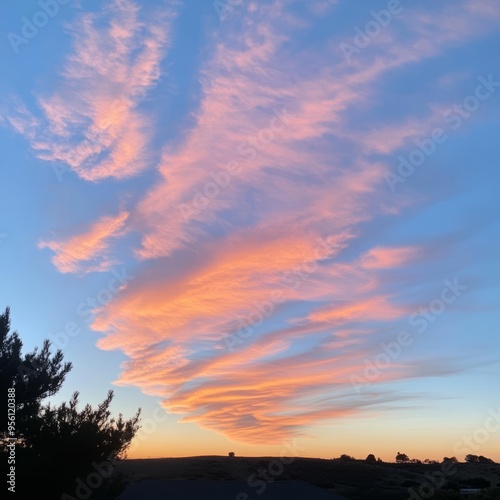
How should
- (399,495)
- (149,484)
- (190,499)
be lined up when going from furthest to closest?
1. (399,495)
2. (149,484)
3. (190,499)

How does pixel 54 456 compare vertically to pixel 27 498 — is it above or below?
above

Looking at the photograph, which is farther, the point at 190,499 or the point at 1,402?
the point at 190,499

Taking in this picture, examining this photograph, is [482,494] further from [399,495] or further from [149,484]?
[399,495]

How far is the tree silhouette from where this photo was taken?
771 inches

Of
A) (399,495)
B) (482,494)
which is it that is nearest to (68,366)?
(482,494)

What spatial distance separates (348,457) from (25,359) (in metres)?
92.9

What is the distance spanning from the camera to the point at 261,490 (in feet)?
134

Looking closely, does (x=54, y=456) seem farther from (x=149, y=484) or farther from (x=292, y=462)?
(x=292, y=462)

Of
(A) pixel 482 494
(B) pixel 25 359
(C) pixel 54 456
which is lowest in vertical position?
(A) pixel 482 494

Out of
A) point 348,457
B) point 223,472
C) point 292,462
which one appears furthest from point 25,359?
point 348,457

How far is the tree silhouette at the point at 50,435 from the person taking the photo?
19.6 m

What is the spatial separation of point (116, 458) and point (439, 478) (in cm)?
6146

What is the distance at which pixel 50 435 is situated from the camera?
69.2 ft

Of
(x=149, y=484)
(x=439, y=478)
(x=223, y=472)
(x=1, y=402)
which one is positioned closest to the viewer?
(x=1, y=402)
